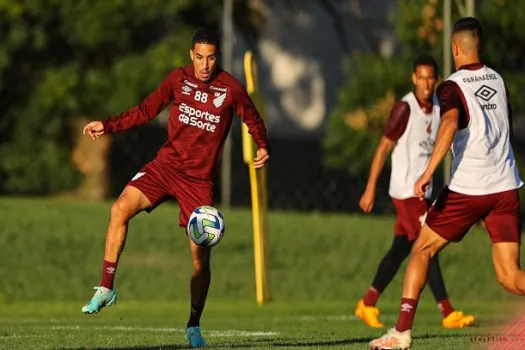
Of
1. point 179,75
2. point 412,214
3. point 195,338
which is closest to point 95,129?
point 179,75

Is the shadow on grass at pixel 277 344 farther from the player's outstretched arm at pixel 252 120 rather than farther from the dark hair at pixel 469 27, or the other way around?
the dark hair at pixel 469 27

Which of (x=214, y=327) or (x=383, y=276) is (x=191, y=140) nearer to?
(x=214, y=327)

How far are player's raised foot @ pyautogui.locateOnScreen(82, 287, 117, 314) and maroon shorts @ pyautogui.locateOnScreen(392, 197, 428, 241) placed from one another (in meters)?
3.90

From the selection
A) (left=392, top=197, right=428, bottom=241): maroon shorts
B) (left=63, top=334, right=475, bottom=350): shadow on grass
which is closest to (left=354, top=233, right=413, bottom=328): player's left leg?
(left=392, top=197, right=428, bottom=241): maroon shorts

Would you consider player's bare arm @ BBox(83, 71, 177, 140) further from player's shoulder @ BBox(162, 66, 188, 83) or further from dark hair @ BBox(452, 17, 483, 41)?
dark hair @ BBox(452, 17, 483, 41)

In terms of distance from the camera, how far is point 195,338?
1239 centimetres

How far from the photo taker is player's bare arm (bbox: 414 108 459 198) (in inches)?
429

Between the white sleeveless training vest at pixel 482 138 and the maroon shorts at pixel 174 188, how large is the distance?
84.7 inches

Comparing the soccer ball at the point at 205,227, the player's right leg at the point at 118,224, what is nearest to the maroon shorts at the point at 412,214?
the soccer ball at the point at 205,227

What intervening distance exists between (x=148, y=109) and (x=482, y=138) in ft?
9.18

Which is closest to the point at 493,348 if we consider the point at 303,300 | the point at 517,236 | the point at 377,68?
the point at 517,236

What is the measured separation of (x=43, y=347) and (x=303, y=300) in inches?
398

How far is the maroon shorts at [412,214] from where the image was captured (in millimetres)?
15188

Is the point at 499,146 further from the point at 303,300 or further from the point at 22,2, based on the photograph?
the point at 22,2
